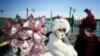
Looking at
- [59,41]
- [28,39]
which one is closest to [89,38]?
[59,41]

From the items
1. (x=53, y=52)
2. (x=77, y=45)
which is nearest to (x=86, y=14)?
(x=77, y=45)

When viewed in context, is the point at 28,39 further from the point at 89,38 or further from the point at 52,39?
the point at 89,38

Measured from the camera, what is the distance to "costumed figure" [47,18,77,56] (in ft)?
5.88

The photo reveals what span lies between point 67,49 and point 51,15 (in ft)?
1.51

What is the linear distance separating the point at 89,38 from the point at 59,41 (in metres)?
0.27

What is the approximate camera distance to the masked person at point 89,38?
1.93 metres

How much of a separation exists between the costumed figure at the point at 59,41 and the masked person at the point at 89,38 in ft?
0.60

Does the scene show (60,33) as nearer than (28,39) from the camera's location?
No

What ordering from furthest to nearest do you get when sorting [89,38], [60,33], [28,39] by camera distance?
1. [89,38]
2. [60,33]
3. [28,39]

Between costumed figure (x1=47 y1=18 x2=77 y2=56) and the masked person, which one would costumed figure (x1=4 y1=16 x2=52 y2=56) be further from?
the masked person

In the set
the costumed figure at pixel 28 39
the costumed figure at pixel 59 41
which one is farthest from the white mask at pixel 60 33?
the costumed figure at pixel 28 39

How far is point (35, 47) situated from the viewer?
1.67 m

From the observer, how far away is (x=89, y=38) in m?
1.94

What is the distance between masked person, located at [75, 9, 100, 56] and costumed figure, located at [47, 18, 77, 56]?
0.60 feet
